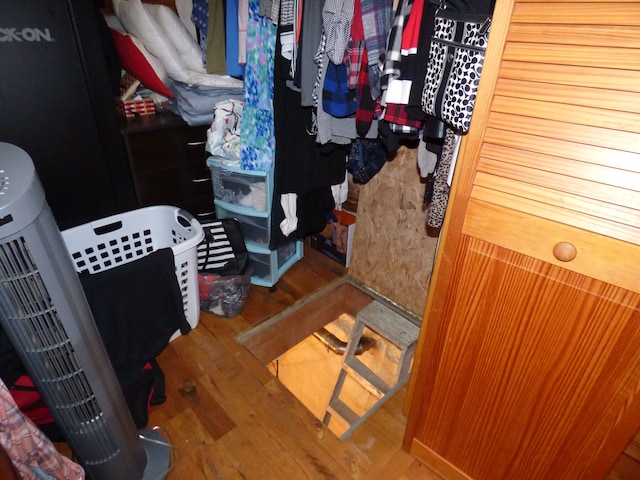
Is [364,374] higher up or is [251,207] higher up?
[251,207]

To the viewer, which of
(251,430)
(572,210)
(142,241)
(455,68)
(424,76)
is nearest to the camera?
(572,210)

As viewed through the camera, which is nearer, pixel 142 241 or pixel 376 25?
pixel 376 25

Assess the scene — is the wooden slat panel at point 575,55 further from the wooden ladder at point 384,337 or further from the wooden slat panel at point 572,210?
the wooden ladder at point 384,337

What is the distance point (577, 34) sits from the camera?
715 millimetres

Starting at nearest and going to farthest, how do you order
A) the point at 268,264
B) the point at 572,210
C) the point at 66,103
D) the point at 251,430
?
1. the point at 572,210
2. the point at 251,430
3. the point at 66,103
4. the point at 268,264

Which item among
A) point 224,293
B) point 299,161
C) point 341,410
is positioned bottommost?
point 341,410

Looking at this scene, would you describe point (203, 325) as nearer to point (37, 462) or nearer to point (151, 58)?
point (37, 462)

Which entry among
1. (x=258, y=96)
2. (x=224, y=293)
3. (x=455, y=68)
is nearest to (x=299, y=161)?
(x=258, y=96)

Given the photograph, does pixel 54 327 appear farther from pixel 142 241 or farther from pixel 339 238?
pixel 339 238

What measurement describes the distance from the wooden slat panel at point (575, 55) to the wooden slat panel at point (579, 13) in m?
0.04

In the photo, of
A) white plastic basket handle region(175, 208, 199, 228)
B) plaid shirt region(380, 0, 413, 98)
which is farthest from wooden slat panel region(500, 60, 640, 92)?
white plastic basket handle region(175, 208, 199, 228)

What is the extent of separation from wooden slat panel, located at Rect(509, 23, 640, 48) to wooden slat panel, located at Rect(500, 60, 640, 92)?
42 mm

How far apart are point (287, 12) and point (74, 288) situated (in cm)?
120

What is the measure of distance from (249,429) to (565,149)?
53.9 inches
